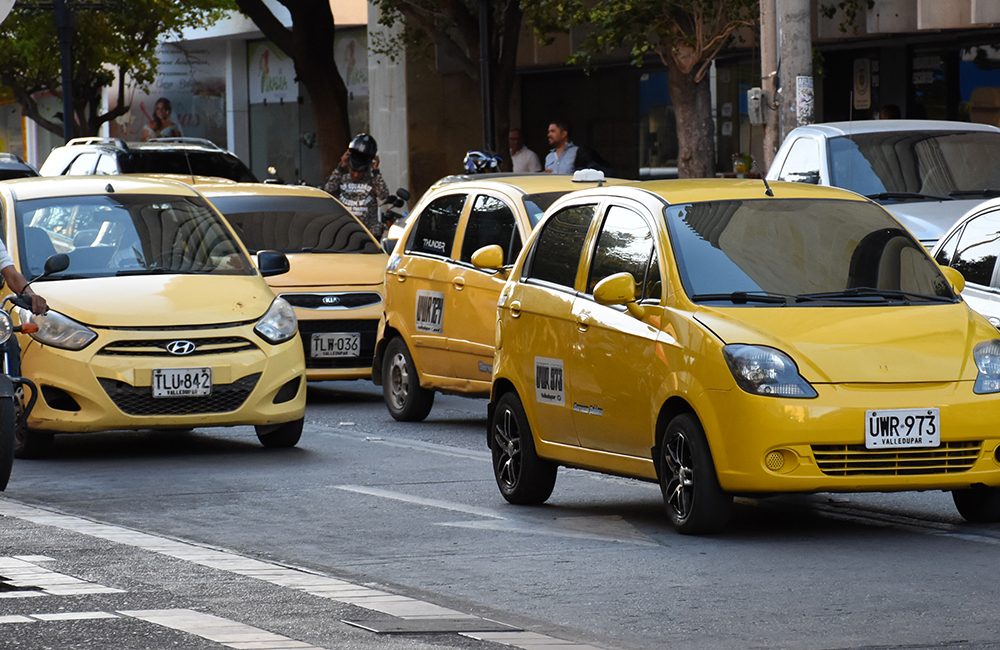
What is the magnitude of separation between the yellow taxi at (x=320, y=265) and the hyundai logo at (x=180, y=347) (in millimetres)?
3632

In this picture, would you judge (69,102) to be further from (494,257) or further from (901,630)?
(901,630)

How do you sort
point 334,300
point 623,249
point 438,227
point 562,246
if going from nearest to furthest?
point 623,249, point 562,246, point 438,227, point 334,300

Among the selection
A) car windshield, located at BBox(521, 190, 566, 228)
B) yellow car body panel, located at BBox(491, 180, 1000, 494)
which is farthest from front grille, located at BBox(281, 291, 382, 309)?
yellow car body panel, located at BBox(491, 180, 1000, 494)

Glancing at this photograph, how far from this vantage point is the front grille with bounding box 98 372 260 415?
36.8 feet

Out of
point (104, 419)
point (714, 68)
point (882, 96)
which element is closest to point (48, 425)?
point (104, 419)

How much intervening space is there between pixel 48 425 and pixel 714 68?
19.7 metres

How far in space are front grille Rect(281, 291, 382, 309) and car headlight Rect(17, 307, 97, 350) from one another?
3885 millimetres

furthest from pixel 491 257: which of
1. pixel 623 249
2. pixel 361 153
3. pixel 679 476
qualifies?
pixel 361 153

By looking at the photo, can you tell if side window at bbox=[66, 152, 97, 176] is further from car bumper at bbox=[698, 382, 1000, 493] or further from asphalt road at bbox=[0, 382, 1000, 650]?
car bumper at bbox=[698, 382, 1000, 493]

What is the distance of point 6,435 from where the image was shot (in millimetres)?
9141

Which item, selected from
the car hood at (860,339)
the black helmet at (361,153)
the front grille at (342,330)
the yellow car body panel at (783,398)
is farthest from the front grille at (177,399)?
the black helmet at (361,153)

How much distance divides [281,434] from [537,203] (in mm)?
2387

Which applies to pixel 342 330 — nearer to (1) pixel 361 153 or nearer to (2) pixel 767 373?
(1) pixel 361 153

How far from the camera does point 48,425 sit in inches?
447
